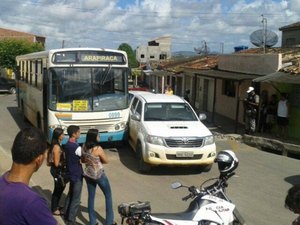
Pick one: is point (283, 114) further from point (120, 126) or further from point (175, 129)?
point (175, 129)

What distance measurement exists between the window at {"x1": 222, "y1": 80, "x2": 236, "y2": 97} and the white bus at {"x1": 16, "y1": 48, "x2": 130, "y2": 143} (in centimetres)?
963

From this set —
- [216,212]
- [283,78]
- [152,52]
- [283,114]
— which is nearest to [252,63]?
[283,114]

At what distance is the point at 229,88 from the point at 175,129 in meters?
12.3

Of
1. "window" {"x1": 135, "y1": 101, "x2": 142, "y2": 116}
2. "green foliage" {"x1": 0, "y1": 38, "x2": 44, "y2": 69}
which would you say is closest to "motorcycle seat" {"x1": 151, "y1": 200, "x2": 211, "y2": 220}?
"window" {"x1": 135, "y1": 101, "x2": 142, "y2": 116}

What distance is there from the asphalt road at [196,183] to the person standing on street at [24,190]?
14.9ft

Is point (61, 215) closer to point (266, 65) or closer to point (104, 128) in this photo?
point (104, 128)

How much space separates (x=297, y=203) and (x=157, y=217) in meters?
1.55

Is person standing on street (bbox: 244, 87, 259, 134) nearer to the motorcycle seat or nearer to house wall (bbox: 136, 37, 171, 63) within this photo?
the motorcycle seat

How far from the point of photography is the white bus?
40.4 ft

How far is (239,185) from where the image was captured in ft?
31.7

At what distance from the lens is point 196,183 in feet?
31.8

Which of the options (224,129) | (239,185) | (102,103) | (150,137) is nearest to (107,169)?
(150,137)

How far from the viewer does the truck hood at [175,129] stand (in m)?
10.2

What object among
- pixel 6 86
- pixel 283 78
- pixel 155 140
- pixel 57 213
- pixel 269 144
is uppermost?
pixel 283 78
